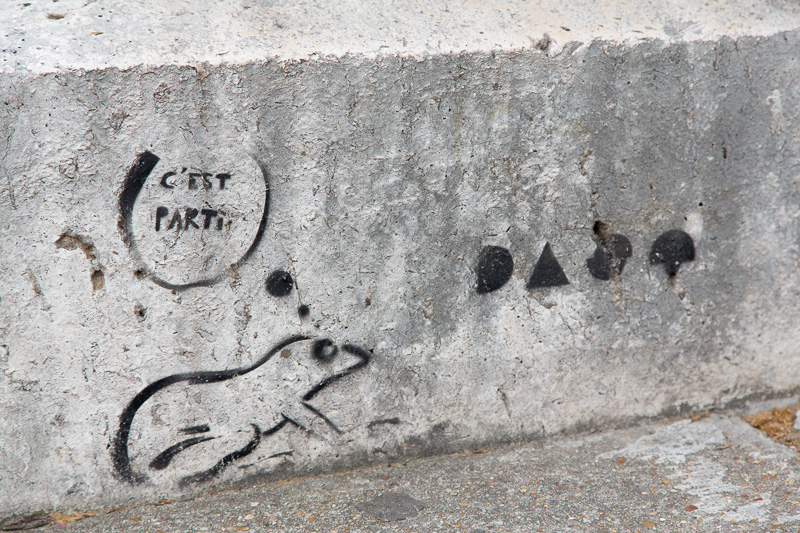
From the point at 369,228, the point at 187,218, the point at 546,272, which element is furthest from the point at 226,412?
the point at 546,272

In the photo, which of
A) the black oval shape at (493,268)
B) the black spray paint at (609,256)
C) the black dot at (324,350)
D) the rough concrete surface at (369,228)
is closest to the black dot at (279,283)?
the rough concrete surface at (369,228)

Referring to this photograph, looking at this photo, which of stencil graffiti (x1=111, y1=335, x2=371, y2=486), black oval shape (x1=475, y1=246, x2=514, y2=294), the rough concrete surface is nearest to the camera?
the rough concrete surface

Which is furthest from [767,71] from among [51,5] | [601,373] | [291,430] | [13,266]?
[13,266]

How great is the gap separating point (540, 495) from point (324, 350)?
3.06ft

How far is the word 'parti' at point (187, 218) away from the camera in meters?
2.04

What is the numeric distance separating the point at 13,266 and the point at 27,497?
0.81 m

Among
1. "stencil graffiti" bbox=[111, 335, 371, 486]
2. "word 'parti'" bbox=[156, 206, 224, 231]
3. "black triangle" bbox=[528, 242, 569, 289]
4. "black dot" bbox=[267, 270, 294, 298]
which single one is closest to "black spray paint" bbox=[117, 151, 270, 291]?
"word 'parti'" bbox=[156, 206, 224, 231]

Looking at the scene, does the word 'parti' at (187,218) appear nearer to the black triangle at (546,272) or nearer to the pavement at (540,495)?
the pavement at (540,495)

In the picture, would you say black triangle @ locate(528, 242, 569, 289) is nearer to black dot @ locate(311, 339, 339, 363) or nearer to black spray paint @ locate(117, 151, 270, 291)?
black dot @ locate(311, 339, 339, 363)

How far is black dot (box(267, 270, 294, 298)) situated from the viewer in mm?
2152

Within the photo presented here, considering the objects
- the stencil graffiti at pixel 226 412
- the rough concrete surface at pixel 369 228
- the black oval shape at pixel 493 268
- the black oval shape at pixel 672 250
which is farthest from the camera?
the black oval shape at pixel 672 250

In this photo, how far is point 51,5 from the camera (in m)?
2.00

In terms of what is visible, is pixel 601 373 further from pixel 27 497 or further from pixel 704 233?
pixel 27 497

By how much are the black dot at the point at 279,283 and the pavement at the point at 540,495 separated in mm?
736
